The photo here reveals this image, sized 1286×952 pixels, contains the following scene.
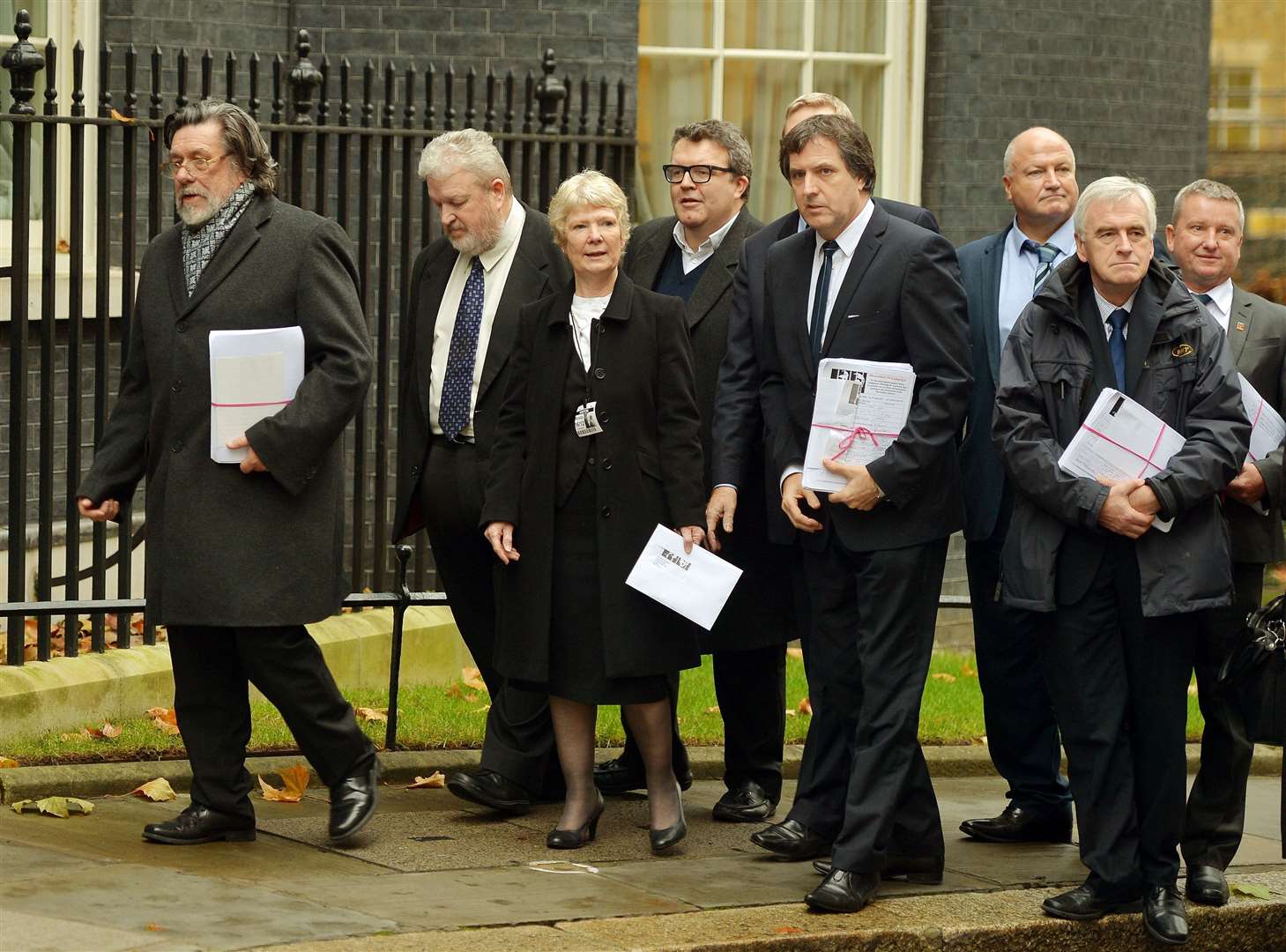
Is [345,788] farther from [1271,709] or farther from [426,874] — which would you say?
[1271,709]

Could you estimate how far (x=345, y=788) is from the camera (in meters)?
6.19

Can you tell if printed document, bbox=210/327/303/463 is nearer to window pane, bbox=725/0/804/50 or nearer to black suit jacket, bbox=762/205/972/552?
black suit jacket, bbox=762/205/972/552

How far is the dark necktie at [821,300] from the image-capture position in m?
5.96

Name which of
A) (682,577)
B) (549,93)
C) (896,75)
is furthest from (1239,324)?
(896,75)

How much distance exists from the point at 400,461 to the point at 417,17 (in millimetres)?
3761

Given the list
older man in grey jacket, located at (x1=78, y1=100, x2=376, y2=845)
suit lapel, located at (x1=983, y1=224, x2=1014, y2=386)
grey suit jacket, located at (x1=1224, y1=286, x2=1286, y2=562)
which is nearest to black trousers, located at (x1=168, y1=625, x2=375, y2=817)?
older man in grey jacket, located at (x1=78, y1=100, x2=376, y2=845)

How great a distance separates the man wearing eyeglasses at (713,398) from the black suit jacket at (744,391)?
24 cm

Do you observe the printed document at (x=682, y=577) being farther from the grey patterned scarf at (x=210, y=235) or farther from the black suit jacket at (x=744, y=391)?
the grey patterned scarf at (x=210, y=235)

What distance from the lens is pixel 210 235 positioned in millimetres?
6043

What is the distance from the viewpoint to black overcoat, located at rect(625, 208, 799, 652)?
6.58 metres

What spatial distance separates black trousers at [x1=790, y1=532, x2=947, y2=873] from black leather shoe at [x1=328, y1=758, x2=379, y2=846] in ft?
4.32

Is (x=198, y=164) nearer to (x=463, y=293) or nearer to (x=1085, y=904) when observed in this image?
(x=463, y=293)

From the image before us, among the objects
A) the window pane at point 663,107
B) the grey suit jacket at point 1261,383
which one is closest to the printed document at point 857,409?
the grey suit jacket at point 1261,383

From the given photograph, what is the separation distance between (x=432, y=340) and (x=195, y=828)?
1659 millimetres
